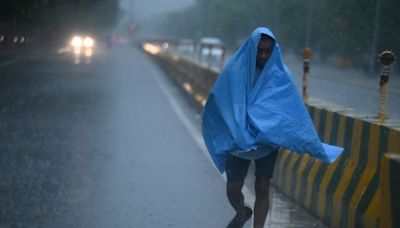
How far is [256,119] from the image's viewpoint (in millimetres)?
5547

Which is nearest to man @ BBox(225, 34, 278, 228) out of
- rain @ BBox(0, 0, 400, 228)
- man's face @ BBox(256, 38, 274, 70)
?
man's face @ BBox(256, 38, 274, 70)

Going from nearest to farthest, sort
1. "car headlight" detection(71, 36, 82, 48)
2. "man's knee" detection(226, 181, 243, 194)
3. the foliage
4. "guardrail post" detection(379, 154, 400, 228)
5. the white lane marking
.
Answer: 1. "guardrail post" detection(379, 154, 400, 228)
2. "man's knee" detection(226, 181, 243, 194)
3. the white lane marking
4. the foliage
5. "car headlight" detection(71, 36, 82, 48)

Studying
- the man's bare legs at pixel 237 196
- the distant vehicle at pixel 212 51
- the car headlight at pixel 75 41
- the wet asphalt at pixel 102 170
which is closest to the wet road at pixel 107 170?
the wet asphalt at pixel 102 170

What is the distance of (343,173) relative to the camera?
6.82m

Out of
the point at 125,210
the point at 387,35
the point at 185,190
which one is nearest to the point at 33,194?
the point at 125,210

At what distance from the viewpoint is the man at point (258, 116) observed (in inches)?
218

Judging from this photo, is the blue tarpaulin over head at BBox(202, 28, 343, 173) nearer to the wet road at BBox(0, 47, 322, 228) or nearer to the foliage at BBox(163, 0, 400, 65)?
the wet road at BBox(0, 47, 322, 228)

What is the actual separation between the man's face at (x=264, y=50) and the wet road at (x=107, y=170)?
5.84 ft

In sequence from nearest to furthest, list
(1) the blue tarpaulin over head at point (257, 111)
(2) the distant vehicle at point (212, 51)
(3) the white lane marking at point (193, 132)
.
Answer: (1) the blue tarpaulin over head at point (257, 111) < (3) the white lane marking at point (193, 132) < (2) the distant vehicle at point (212, 51)

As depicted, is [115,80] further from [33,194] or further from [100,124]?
[33,194]

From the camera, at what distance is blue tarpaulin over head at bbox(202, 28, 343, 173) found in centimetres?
552

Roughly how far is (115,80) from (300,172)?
2121cm

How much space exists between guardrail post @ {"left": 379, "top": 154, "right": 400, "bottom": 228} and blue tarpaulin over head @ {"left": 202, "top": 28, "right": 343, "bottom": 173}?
647mm

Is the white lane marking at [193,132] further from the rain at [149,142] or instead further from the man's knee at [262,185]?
the man's knee at [262,185]
